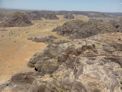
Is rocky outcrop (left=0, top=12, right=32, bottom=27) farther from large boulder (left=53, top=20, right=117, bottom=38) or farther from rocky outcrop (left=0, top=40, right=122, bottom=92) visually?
rocky outcrop (left=0, top=40, right=122, bottom=92)

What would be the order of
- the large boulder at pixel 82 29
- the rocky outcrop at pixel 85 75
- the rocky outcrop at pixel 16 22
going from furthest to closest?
the rocky outcrop at pixel 16 22 → the large boulder at pixel 82 29 → the rocky outcrop at pixel 85 75

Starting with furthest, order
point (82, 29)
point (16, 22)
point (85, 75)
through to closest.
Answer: point (16, 22) → point (82, 29) → point (85, 75)

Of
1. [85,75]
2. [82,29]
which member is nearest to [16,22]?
[82,29]

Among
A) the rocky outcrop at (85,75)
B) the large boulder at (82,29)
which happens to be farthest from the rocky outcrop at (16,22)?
the rocky outcrop at (85,75)

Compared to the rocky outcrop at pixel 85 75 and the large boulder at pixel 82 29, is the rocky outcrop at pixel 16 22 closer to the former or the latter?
the large boulder at pixel 82 29

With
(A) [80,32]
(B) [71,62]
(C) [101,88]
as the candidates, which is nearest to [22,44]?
(A) [80,32]

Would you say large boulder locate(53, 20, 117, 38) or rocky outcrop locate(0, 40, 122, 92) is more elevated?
rocky outcrop locate(0, 40, 122, 92)

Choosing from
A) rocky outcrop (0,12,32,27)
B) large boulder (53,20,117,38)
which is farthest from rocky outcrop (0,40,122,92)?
rocky outcrop (0,12,32,27)

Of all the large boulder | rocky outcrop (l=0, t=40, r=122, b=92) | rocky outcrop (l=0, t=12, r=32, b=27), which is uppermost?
rocky outcrop (l=0, t=40, r=122, b=92)

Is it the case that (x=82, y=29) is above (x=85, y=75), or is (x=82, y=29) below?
below

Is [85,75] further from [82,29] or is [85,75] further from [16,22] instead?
[16,22]

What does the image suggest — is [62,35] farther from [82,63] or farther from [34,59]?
[82,63]
